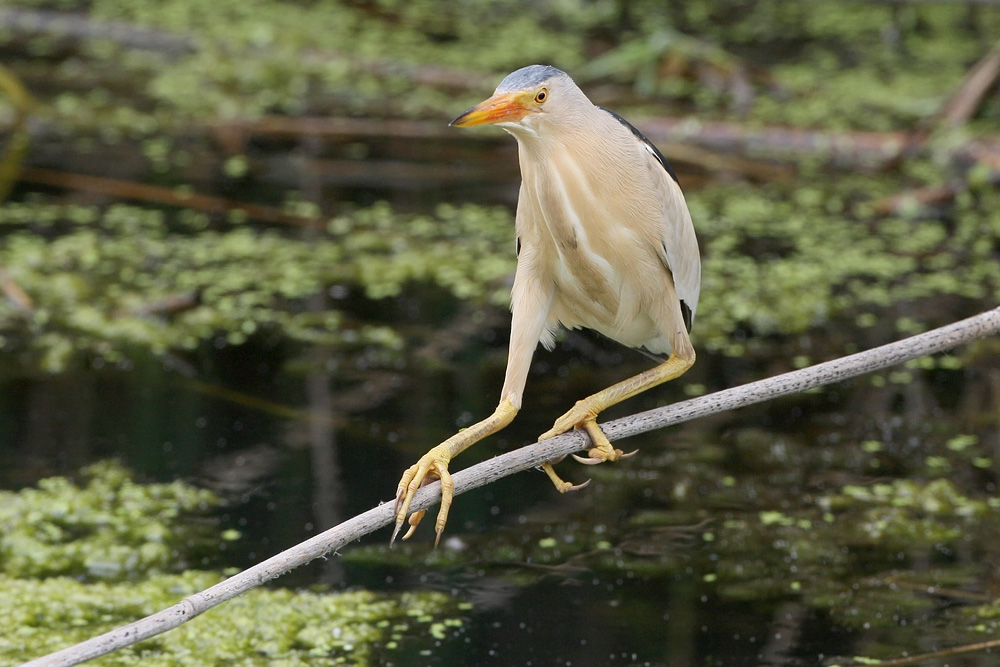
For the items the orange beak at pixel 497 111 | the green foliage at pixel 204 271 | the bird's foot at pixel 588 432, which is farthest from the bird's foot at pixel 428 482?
the green foliage at pixel 204 271

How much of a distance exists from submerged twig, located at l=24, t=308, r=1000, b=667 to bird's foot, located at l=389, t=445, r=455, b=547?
17 mm

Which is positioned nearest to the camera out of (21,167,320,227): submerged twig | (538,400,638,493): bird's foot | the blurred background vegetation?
(538,400,638,493): bird's foot

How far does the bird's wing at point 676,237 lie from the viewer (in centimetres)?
233

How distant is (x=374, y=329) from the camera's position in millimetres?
4309

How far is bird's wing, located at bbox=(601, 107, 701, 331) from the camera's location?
7.65ft

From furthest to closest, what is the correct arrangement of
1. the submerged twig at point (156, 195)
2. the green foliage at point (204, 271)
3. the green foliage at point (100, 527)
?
the submerged twig at point (156, 195), the green foliage at point (204, 271), the green foliage at point (100, 527)

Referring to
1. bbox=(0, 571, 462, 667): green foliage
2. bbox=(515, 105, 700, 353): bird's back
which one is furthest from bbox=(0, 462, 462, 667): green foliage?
bbox=(515, 105, 700, 353): bird's back

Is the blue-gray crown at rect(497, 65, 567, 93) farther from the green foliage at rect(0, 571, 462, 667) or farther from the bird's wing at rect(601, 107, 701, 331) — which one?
the green foliage at rect(0, 571, 462, 667)

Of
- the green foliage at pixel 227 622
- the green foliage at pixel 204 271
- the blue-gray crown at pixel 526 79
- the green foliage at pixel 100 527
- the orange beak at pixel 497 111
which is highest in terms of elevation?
the blue-gray crown at pixel 526 79

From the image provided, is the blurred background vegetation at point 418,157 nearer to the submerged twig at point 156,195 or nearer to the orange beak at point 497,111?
the submerged twig at point 156,195

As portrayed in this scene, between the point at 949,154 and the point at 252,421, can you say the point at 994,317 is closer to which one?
the point at 252,421

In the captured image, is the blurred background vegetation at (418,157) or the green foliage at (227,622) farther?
the blurred background vegetation at (418,157)

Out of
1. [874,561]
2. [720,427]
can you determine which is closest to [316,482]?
[720,427]

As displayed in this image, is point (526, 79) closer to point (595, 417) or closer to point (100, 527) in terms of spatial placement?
point (595, 417)
